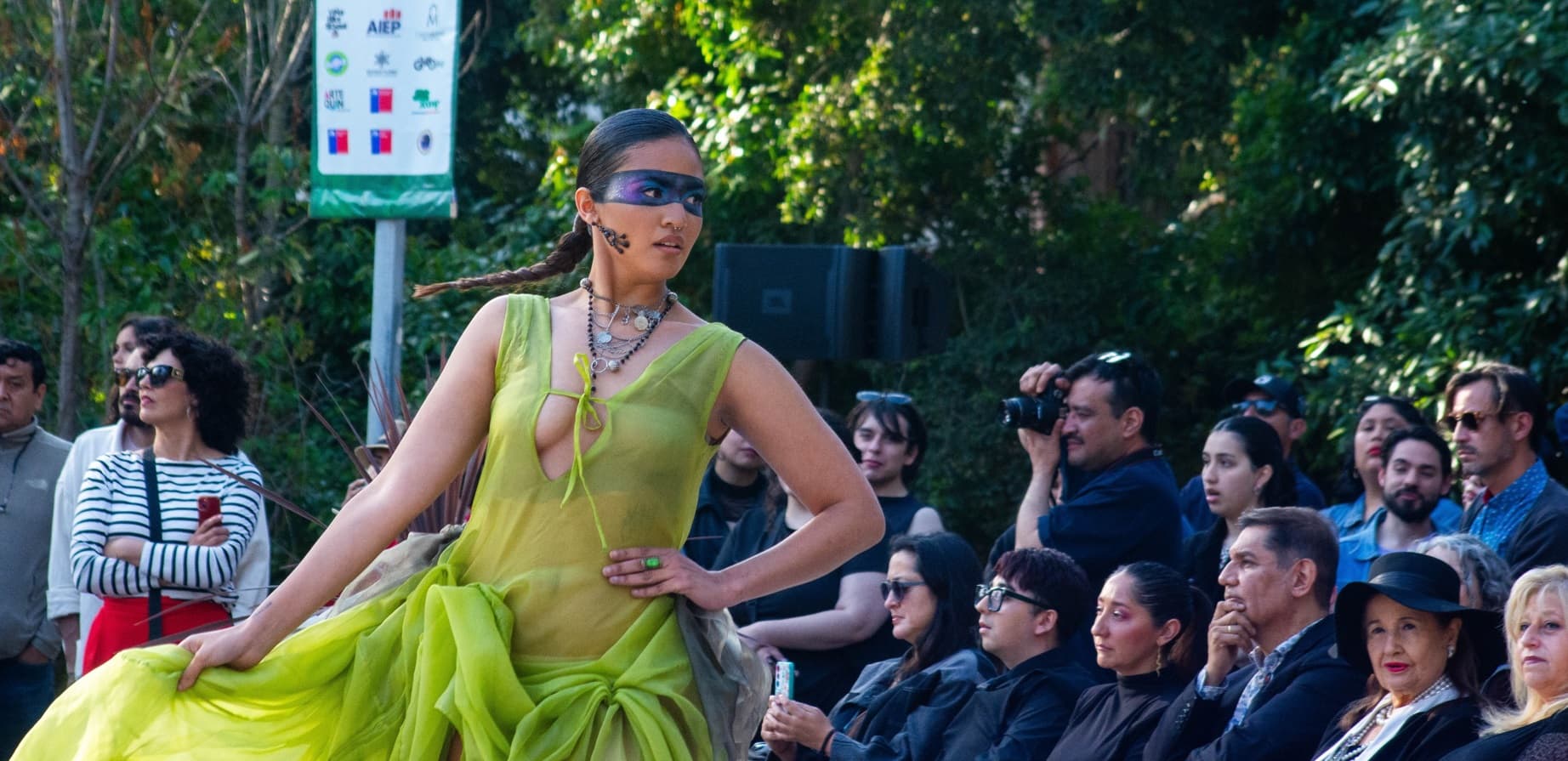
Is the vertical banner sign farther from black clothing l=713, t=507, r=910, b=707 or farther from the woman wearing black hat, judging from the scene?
the woman wearing black hat

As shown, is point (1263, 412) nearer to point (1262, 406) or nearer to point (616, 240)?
point (1262, 406)

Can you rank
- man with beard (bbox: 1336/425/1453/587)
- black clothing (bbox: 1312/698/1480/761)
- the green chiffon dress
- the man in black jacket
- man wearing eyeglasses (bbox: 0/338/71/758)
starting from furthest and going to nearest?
man wearing eyeglasses (bbox: 0/338/71/758), man with beard (bbox: 1336/425/1453/587), the man in black jacket, black clothing (bbox: 1312/698/1480/761), the green chiffon dress

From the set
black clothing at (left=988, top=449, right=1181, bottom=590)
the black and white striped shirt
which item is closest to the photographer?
black clothing at (left=988, top=449, right=1181, bottom=590)

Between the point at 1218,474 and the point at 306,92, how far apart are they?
821cm

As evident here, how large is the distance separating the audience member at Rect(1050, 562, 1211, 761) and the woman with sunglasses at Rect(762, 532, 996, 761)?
18.2 inches

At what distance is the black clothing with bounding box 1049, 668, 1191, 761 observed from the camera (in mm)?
5266

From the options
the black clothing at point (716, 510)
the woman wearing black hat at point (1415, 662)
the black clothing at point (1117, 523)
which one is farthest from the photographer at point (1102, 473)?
the woman wearing black hat at point (1415, 662)

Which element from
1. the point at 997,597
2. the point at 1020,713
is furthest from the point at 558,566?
the point at 997,597

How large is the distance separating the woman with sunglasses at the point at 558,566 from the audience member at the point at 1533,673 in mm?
1842

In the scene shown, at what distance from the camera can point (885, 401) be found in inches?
278

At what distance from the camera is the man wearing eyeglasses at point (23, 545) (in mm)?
6812

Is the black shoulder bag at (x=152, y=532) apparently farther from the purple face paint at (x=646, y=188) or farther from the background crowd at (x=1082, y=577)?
the purple face paint at (x=646, y=188)

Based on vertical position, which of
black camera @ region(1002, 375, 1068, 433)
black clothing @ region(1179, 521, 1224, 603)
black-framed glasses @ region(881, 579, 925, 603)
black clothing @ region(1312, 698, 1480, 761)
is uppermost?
black camera @ region(1002, 375, 1068, 433)

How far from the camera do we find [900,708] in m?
5.85
